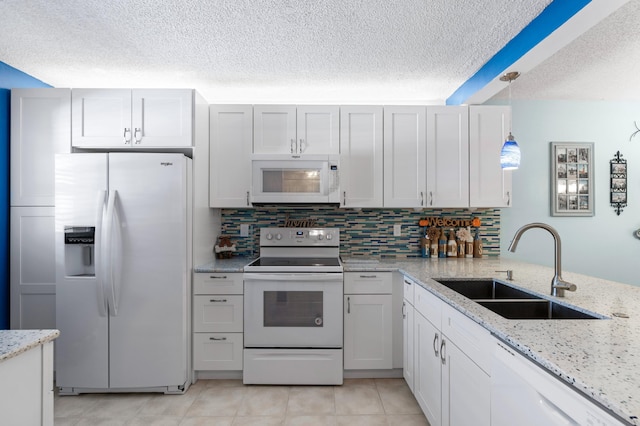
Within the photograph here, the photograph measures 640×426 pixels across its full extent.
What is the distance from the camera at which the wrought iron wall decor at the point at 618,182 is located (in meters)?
3.38

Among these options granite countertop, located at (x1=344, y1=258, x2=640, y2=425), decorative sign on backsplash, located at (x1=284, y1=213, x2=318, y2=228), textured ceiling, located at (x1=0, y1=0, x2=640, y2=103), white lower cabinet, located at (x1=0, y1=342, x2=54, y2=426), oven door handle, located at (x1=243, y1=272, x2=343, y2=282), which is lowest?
white lower cabinet, located at (x1=0, y1=342, x2=54, y2=426)

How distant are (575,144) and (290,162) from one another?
9.10ft

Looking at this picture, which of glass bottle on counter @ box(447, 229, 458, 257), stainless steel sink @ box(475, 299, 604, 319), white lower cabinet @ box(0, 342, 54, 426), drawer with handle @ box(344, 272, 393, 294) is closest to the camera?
white lower cabinet @ box(0, 342, 54, 426)

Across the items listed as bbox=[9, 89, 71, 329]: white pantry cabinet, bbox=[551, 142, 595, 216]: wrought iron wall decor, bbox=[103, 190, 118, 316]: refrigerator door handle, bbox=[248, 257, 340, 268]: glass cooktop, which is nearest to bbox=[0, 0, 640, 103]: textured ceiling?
bbox=[9, 89, 71, 329]: white pantry cabinet

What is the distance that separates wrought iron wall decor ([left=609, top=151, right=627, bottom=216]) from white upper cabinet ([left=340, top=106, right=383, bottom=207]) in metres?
2.33

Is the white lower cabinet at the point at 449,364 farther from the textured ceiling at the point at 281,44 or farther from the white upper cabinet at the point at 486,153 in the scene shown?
the textured ceiling at the point at 281,44

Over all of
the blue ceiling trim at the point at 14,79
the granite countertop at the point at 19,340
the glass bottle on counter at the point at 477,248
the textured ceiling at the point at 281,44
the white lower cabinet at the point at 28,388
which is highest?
the textured ceiling at the point at 281,44

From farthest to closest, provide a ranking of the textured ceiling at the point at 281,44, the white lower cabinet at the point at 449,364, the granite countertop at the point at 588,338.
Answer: the textured ceiling at the point at 281,44, the white lower cabinet at the point at 449,364, the granite countertop at the point at 588,338

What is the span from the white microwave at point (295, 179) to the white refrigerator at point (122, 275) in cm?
61

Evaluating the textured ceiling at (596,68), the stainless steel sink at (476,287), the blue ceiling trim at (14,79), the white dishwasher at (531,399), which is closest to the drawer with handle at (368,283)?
the stainless steel sink at (476,287)

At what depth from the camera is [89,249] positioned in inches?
100

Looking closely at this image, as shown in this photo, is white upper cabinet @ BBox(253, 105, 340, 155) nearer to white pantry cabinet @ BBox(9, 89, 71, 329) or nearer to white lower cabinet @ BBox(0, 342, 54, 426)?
white pantry cabinet @ BBox(9, 89, 71, 329)

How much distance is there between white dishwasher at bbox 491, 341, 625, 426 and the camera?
84cm

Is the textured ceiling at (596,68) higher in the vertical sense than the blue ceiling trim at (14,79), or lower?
higher
